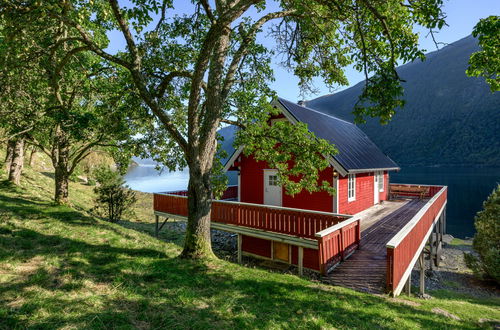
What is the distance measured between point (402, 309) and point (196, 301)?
15.0ft

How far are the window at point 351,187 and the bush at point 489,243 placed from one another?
304 inches

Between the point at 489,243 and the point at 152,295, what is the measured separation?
18.3 metres

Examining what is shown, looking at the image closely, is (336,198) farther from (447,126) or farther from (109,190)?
(447,126)

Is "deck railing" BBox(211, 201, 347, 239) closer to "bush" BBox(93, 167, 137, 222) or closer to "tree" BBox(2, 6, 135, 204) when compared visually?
"tree" BBox(2, 6, 135, 204)

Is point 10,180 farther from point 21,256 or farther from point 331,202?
point 331,202

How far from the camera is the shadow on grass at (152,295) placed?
3.62 meters

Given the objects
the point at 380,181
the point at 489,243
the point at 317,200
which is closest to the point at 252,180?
the point at 317,200

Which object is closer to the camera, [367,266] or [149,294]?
[149,294]

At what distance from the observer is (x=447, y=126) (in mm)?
155875

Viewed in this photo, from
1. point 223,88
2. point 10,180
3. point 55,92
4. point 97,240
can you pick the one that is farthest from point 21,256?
point 10,180

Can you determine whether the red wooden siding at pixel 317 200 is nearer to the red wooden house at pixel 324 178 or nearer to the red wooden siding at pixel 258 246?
the red wooden house at pixel 324 178

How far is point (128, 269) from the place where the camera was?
217 inches

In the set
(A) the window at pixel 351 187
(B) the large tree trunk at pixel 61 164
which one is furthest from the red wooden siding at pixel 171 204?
(A) the window at pixel 351 187

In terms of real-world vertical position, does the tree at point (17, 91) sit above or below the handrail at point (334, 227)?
above
